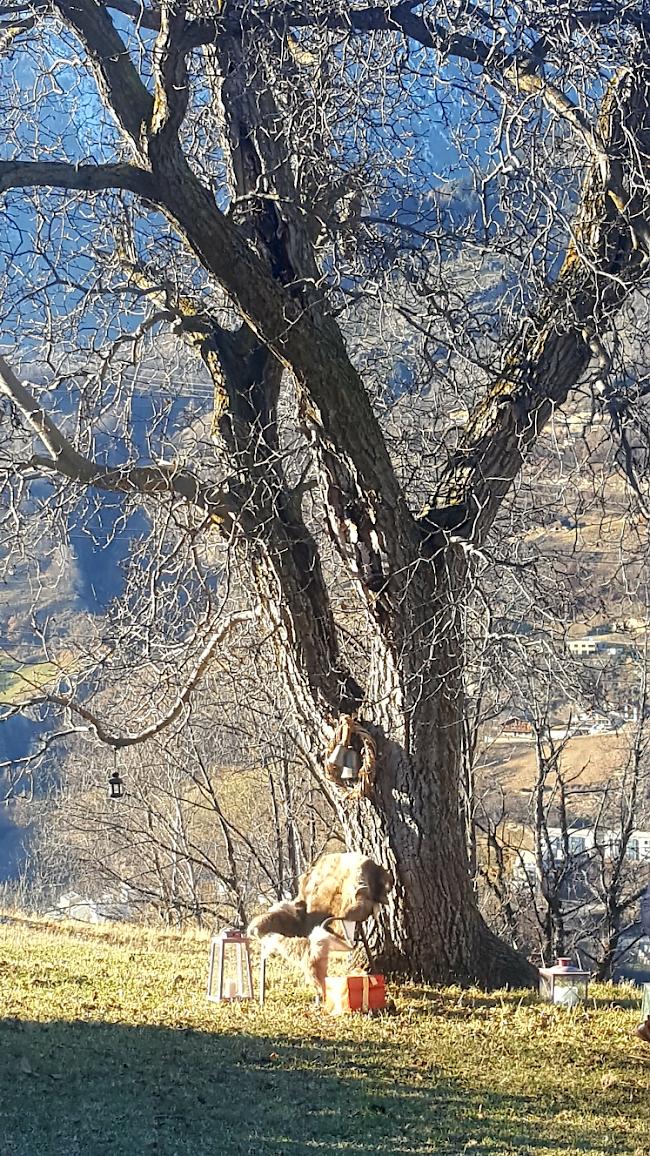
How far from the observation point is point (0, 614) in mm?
33875

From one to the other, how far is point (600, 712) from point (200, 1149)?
3.09 m

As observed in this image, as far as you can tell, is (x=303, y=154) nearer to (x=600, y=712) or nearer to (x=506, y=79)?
(x=506, y=79)

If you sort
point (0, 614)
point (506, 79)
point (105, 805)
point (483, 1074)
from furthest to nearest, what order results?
point (0, 614)
point (105, 805)
point (506, 79)
point (483, 1074)

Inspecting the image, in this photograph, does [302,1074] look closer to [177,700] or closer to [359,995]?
[359,995]

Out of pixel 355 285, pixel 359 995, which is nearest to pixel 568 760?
pixel 355 285

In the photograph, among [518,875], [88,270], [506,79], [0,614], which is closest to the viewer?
[506,79]

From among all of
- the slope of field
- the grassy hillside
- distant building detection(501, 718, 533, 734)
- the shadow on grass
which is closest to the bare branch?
the grassy hillside

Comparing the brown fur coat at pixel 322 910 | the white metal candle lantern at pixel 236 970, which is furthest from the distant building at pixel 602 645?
the white metal candle lantern at pixel 236 970

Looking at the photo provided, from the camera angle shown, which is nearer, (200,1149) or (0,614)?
(200,1149)

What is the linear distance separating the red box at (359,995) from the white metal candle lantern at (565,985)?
4.01ft

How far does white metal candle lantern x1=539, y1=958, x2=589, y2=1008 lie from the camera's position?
7.99 metres

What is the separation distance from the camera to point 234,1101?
19.1 ft

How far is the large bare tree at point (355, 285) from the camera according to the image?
7.45 m

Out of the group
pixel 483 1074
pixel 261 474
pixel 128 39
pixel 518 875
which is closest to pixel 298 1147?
pixel 483 1074
